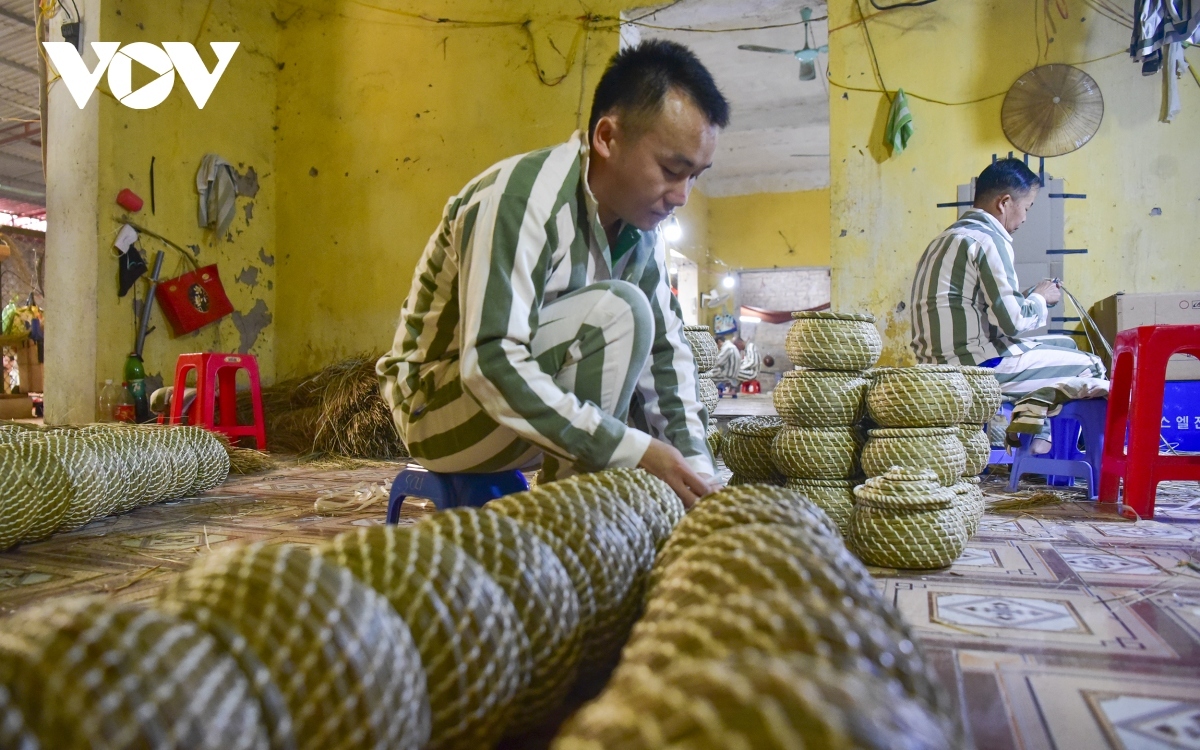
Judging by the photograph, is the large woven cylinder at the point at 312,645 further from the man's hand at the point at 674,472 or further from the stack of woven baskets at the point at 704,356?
the stack of woven baskets at the point at 704,356

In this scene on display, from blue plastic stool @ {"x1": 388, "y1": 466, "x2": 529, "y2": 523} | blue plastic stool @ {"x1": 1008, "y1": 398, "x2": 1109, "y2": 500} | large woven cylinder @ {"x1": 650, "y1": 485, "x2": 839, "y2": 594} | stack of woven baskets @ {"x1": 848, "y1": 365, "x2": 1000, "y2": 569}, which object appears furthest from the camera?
blue plastic stool @ {"x1": 1008, "y1": 398, "x2": 1109, "y2": 500}

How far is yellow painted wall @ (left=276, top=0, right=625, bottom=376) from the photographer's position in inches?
201

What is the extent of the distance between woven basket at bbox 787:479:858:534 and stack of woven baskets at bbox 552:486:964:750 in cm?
150

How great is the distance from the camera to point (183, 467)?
107 inches

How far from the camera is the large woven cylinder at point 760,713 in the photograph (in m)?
0.39

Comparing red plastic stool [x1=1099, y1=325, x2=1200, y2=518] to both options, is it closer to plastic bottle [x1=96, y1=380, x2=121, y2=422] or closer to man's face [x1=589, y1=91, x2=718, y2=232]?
man's face [x1=589, y1=91, x2=718, y2=232]

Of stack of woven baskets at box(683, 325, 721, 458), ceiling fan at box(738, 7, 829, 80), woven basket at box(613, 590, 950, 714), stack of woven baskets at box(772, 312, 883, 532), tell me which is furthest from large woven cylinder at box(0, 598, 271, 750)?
ceiling fan at box(738, 7, 829, 80)

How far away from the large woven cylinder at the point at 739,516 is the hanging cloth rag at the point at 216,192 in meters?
5.35

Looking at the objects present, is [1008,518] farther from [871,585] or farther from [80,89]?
[80,89]

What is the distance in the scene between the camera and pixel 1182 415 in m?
3.15

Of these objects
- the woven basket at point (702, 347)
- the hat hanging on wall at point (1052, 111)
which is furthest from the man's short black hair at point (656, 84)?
the hat hanging on wall at point (1052, 111)

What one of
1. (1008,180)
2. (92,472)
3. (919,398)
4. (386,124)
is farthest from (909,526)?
(386,124)

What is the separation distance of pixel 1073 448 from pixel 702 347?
1.65 metres

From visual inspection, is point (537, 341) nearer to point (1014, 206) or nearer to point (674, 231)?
point (1014, 206)
